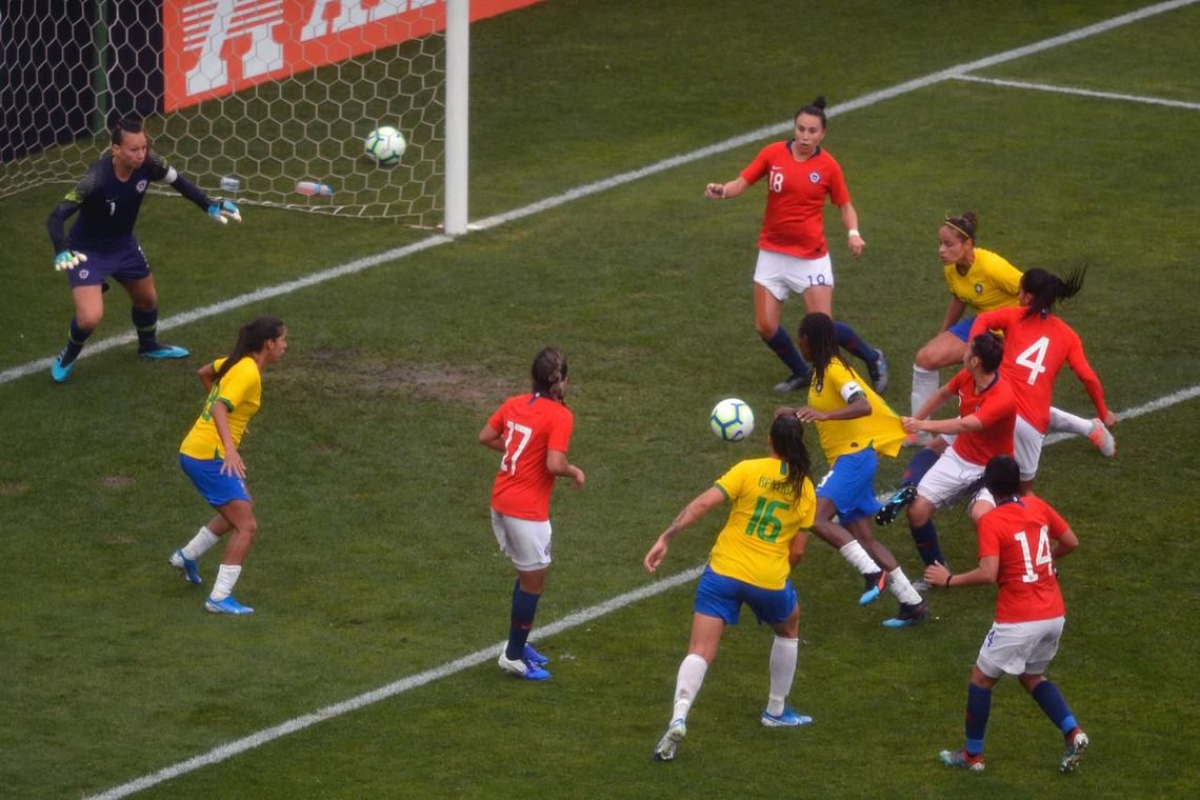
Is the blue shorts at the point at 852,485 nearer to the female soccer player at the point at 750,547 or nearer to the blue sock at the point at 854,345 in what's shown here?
the female soccer player at the point at 750,547

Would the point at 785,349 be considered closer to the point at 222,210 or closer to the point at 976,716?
the point at 222,210

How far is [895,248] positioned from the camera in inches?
659

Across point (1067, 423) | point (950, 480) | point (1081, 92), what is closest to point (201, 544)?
point (950, 480)

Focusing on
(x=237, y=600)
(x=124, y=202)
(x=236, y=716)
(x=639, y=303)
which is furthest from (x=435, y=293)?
(x=236, y=716)

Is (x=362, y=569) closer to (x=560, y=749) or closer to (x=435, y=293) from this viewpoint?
(x=560, y=749)

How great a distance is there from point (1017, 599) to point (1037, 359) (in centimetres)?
255

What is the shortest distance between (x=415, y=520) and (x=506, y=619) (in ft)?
4.79

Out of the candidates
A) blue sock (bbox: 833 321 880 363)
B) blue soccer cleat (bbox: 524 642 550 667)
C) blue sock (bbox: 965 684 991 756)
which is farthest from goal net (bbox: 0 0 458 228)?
blue sock (bbox: 965 684 991 756)

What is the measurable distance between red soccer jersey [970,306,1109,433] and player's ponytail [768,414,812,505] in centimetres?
249

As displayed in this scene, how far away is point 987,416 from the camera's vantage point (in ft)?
35.1

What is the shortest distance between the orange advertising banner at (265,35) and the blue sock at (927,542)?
10.3 m

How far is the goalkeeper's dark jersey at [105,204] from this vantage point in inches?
537

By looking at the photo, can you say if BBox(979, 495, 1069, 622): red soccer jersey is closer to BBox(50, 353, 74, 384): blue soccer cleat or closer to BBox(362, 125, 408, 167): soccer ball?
BBox(50, 353, 74, 384): blue soccer cleat

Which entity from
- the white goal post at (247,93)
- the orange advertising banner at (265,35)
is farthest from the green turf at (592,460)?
the orange advertising banner at (265,35)
